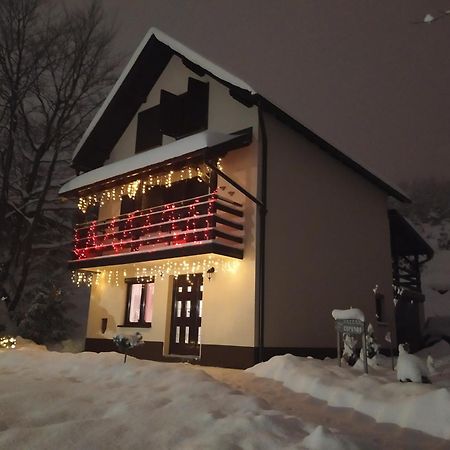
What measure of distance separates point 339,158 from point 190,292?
6.91 m

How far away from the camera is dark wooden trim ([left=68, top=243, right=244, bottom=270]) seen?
10523 mm

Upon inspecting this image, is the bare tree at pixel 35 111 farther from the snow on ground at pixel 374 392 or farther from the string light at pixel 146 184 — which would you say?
the snow on ground at pixel 374 392

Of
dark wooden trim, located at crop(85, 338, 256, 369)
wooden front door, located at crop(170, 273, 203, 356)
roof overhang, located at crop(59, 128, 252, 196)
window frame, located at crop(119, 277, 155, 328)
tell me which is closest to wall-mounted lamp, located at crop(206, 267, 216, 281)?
wooden front door, located at crop(170, 273, 203, 356)

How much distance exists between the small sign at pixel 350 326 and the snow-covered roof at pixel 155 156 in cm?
530

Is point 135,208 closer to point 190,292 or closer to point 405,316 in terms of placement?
point 190,292

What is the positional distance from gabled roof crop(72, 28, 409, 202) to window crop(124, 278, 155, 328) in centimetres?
565

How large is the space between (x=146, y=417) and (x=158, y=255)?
7335mm

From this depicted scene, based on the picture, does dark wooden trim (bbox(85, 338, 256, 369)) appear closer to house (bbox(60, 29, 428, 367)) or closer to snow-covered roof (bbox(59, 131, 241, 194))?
house (bbox(60, 29, 428, 367))

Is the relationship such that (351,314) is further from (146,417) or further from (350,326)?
(146,417)

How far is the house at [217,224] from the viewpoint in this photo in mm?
11047

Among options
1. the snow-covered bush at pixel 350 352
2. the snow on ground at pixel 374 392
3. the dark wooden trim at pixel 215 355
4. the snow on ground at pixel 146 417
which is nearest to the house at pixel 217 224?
the dark wooden trim at pixel 215 355

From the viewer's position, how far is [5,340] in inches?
571

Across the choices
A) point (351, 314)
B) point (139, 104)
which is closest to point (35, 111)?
point (139, 104)

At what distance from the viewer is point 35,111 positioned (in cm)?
1956
